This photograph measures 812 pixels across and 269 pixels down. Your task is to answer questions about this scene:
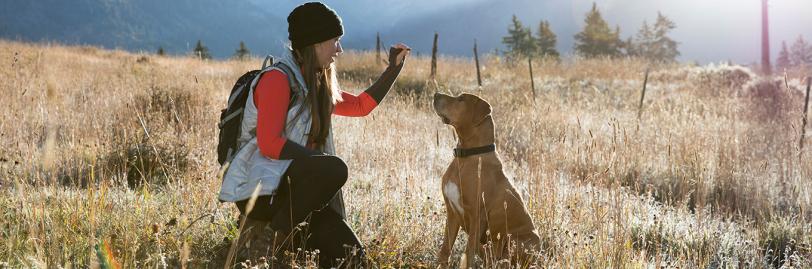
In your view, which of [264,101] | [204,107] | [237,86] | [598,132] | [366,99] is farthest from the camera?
[598,132]

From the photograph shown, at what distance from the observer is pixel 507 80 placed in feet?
53.7

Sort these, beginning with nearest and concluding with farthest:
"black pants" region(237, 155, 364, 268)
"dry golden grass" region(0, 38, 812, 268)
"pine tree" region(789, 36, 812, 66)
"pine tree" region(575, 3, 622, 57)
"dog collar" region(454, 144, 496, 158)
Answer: "black pants" region(237, 155, 364, 268) < "dry golden grass" region(0, 38, 812, 268) < "dog collar" region(454, 144, 496, 158) < "pine tree" region(575, 3, 622, 57) < "pine tree" region(789, 36, 812, 66)

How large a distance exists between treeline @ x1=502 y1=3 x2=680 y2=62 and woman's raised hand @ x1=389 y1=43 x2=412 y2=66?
40.7 meters

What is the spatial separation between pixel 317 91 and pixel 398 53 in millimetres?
630

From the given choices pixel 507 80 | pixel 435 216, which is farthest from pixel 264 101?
pixel 507 80

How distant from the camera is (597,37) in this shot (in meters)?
45.0

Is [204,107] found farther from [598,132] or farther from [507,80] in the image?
[507,80]

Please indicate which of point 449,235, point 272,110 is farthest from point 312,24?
point 449,235

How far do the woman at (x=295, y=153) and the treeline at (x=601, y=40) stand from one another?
135 ft

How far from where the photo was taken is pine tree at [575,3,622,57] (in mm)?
44875

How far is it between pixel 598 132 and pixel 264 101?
6171 mm

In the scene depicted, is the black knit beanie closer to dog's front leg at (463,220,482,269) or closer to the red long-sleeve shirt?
the red long-sleeve shirt

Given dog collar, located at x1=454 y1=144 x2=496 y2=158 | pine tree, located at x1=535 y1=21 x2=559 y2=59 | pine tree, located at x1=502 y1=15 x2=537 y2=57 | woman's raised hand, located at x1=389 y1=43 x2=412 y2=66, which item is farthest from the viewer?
pine tree, located at x1=535 y1=21 x2=559 y2=59

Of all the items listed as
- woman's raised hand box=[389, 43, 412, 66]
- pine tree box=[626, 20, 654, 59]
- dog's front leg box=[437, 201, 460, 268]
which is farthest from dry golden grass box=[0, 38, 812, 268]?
pine tree box=[626, 20, 654, 59]
